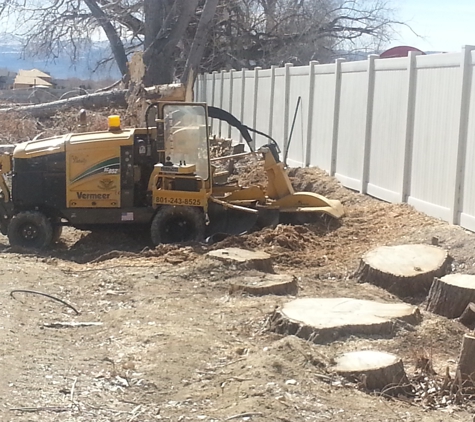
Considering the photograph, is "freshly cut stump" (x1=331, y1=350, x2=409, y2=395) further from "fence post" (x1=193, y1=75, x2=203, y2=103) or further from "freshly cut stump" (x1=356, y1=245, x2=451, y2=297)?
"fence post" (x1=193, y1=75, x2=203, y2=103)

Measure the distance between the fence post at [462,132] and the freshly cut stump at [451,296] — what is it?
2410 millimetres

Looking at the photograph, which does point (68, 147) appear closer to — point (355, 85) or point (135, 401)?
point (355, 85)

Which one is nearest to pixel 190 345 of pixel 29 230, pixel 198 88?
pixel 29 230

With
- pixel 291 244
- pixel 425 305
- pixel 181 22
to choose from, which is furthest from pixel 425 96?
pixel 181 22

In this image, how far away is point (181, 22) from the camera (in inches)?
1093

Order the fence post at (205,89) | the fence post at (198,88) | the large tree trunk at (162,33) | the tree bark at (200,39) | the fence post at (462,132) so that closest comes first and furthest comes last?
the fence post at (462,132) → the tree bark at (200,39) → the large tree trunk at (162,33) → the fence post at (205,89) → the fence post at (198,88)

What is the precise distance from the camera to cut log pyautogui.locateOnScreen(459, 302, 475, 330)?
726 centimetres

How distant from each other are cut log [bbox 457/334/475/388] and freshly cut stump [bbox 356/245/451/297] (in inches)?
97.9

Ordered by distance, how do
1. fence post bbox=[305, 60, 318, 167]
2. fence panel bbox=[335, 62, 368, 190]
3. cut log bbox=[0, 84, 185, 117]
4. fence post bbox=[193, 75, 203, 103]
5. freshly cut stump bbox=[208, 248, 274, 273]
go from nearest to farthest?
1. freshly cut stump bbox=[208, 248, 274, 273]
2. fence panel bbox=[335, 62, 368, 190]
3. fence post bbox=[305, 60, 318, 167]
4. cut log bbox=[0, 84, 185, 117]
5. fence post bbox=[193, 75, 203, 103]

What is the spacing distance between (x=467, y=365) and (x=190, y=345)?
6.52 feet

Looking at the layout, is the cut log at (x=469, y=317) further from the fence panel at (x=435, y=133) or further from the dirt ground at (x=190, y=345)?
the fence panel at (x=435, y=133)

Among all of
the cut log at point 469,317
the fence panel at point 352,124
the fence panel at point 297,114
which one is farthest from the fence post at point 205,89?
the cut log at point 469,317

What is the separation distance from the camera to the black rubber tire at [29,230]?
12.3 meters

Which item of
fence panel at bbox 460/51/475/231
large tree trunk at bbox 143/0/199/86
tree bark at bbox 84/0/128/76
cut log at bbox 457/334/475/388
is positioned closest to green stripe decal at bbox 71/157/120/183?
fence panel at bbox 460/51/475/231
